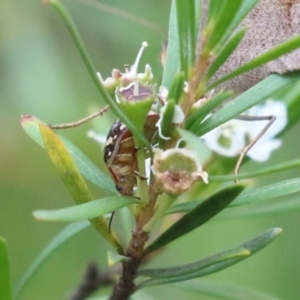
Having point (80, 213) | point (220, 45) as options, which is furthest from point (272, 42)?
point (80, 213)

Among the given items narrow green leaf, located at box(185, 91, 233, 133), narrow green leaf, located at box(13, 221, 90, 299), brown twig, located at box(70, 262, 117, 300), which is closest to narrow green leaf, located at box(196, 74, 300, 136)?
narrow green leaf, located at box(185, 91, 233, 133)

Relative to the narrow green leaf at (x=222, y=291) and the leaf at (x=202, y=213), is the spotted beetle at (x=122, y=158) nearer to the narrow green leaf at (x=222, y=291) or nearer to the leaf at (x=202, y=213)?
the leaf at (x=202, y=213)

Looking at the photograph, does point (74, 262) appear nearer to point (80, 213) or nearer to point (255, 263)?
point (255, 263)

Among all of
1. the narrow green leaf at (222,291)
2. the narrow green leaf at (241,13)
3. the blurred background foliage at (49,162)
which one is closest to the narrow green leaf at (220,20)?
the narrow green leaf at (241,13)

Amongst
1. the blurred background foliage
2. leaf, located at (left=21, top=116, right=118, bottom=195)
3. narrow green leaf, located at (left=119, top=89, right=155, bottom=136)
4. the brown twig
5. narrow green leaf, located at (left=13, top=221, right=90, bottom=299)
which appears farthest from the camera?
the blurred background foliage

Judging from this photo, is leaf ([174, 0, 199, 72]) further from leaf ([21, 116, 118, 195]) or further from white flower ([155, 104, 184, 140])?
leaf ([21, 116, 118, 195])

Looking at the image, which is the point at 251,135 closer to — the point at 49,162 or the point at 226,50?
the point at 226,50

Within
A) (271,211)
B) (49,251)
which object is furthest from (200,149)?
(49,251)
